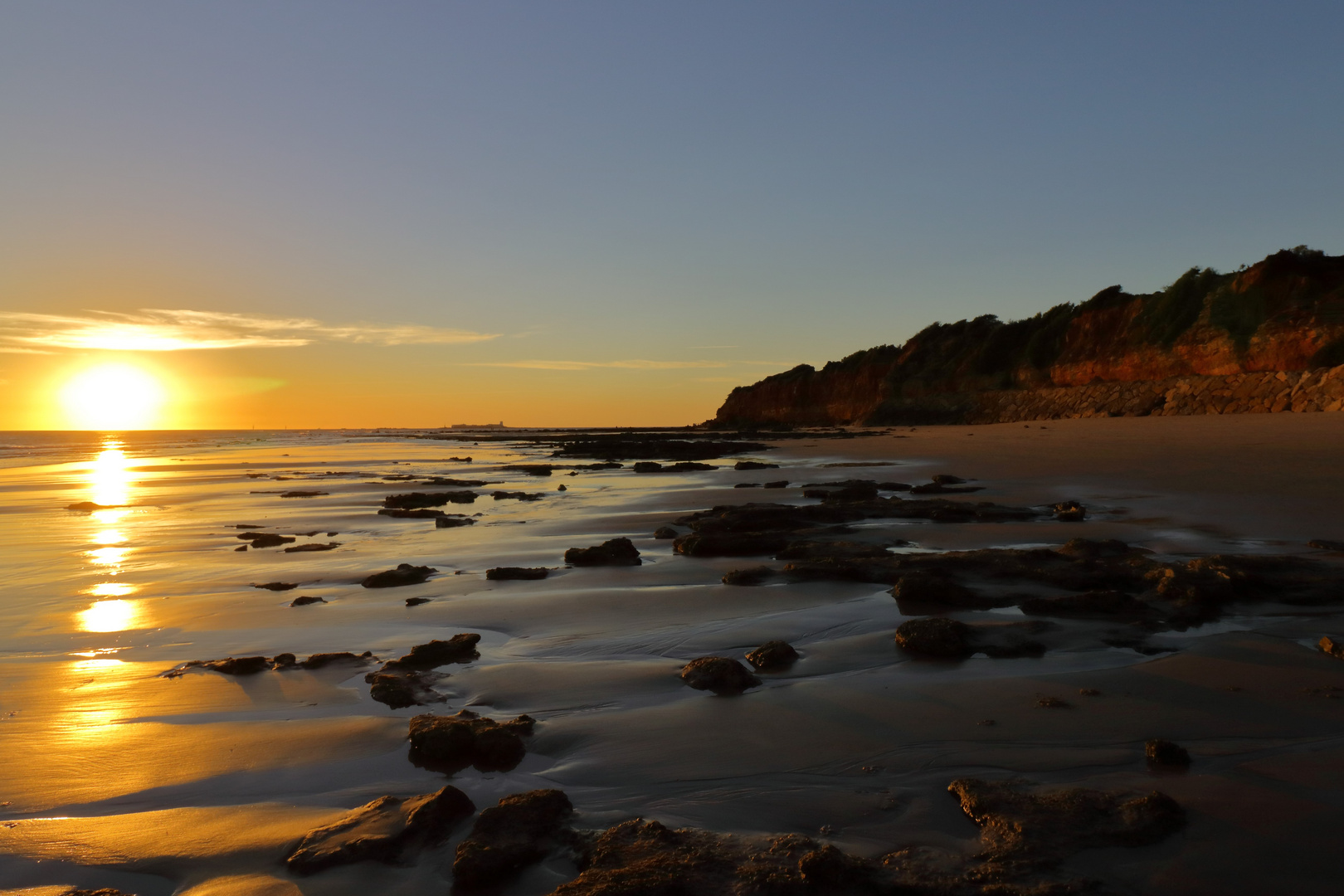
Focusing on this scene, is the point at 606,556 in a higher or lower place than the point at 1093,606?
higher

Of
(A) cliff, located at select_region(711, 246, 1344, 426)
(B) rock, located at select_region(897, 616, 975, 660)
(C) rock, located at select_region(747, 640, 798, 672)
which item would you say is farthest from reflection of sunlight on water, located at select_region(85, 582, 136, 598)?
(A) cliff, located at select_region(711, 246, 1344, 426)

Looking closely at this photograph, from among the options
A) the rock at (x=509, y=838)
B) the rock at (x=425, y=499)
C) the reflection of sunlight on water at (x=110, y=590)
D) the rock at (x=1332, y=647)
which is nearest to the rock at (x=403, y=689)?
the rock at (x=509, y=838)

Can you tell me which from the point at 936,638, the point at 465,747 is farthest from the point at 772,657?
the point at 465,747

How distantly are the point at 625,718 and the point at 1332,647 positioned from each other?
348 centimetres

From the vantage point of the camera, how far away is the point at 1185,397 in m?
31.7

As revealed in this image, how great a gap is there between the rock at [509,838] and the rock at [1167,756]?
2.08m

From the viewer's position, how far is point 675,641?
15.5 ft

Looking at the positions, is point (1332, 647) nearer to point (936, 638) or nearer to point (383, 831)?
point (936, 638)

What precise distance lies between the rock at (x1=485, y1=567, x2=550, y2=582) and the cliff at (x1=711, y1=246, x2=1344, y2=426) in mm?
27568

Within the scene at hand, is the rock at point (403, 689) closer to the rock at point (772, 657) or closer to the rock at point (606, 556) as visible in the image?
the rock at point (772, 657)

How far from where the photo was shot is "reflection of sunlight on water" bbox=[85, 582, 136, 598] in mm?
6438

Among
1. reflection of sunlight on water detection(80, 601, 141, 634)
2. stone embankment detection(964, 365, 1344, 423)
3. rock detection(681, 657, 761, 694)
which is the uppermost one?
stone embankment detection(964, 365, 1344, 423)

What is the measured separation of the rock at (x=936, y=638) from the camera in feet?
13.7

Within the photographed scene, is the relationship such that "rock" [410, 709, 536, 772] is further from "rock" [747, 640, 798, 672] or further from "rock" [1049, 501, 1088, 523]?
"rock" [1049, 501, 1088, 523]
